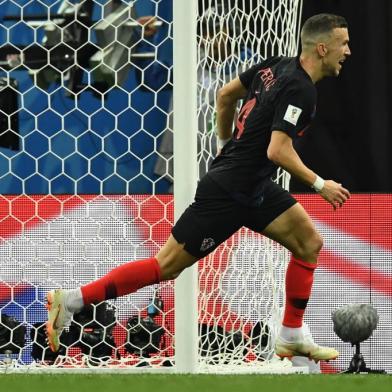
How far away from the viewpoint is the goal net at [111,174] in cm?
710

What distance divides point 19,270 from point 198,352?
120 centimetres

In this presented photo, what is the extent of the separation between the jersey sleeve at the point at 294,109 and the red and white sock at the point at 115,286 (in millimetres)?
788

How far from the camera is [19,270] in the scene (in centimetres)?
754

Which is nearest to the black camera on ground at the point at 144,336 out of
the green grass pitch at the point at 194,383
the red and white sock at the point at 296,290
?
the red and white sock at the point at 296,290

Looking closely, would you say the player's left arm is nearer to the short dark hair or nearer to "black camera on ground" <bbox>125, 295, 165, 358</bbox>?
the short dark hair

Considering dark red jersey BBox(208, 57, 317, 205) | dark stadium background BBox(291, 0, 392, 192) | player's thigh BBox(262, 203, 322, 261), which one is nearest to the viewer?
dark red jersey BBox(208, 57, 317, 205)

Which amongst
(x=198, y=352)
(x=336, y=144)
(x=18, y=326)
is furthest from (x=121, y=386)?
(x=336, y=144)

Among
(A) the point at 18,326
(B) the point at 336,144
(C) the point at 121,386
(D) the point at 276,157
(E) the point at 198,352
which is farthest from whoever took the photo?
(B) the point at 336,144

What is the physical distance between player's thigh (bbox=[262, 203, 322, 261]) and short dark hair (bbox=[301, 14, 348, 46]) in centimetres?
69

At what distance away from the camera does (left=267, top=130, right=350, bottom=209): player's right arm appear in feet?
18.6

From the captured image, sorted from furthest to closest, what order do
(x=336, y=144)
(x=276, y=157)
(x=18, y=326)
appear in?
(x=336, y=144), (x=18, y=326), (x=276, y=157)

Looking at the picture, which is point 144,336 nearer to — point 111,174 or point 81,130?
point 111,174

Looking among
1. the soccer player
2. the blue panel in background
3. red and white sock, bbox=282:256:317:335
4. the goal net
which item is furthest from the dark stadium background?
the soccer player

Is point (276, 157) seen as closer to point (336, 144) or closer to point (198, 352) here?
point (198, 352)
